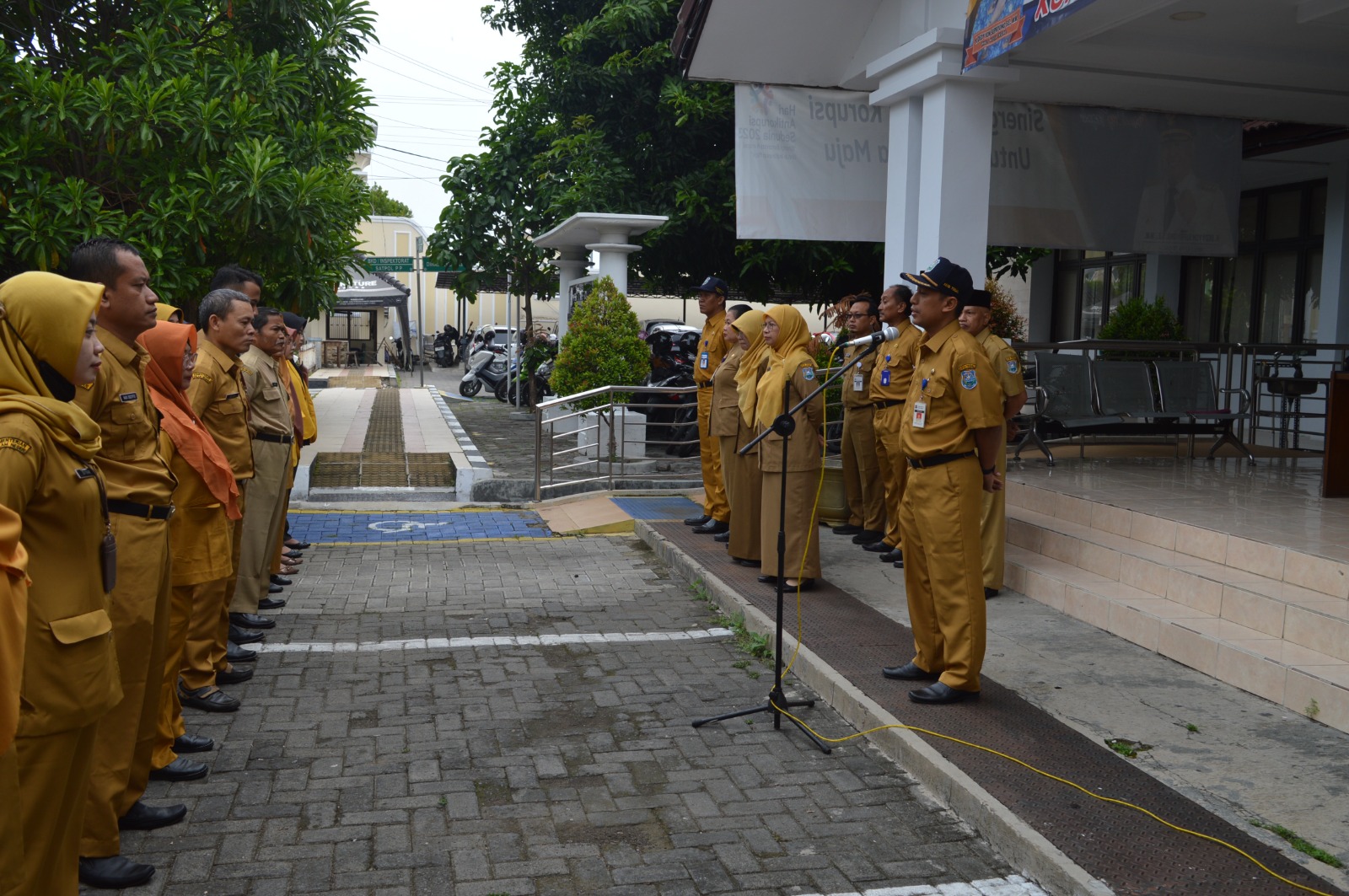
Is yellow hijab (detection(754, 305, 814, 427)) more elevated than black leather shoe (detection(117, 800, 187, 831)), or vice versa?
yellow hijab (detection(754, 305, 814, 427))

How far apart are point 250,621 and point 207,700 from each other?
1.50 metres

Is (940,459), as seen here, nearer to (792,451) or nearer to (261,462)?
(792,451)

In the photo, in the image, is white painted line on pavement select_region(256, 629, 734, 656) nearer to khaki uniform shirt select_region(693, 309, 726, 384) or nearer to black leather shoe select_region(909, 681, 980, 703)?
black leather shoe select_region(909, 681, 980, 703)

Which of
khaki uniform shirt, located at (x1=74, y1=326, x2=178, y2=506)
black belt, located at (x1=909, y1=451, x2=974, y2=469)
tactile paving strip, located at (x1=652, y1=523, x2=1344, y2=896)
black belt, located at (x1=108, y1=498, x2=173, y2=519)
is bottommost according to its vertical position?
tactile paving strip, located at (x1=652, y1=523, x2=1344, y2=896)

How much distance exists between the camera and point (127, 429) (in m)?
3.79

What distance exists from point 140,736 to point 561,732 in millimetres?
1767

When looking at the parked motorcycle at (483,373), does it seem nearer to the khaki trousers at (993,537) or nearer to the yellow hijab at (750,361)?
the yellow hijab at (750,361)

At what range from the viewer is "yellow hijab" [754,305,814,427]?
750cm

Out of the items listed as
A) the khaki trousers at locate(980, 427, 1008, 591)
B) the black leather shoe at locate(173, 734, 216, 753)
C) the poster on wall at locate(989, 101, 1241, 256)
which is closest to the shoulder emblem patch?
the black leather shoe at locate(173, 734, 216, 753)

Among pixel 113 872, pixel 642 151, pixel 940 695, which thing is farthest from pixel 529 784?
pixel 642 151

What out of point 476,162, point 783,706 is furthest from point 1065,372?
point 476,162

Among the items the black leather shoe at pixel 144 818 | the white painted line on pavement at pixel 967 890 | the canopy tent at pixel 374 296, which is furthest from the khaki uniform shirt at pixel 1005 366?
the canopy tent at pixel 374 296

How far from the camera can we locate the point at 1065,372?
10.3m

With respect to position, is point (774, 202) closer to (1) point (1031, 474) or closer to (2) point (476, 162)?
(1) point (1031, 474)
